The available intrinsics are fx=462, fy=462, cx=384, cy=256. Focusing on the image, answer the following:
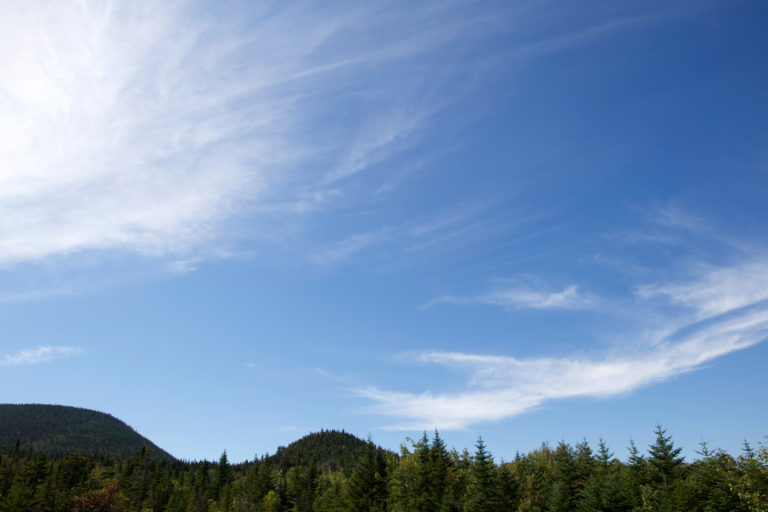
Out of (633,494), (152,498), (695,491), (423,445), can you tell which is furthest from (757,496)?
(152,498)

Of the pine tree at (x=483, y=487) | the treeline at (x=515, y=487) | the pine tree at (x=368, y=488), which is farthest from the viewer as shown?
the pine tree at (x=368, y=488)

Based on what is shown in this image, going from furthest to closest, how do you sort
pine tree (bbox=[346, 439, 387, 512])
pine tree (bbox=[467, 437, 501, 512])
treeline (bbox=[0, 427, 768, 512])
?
1. pine tree (bbox=[346, 439, 387, 512])
2. pine tree (bbox=[467, 437, 501, 512])
3. treeline (bbox=[0, 427, 768, 512])

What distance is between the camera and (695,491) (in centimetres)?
5234

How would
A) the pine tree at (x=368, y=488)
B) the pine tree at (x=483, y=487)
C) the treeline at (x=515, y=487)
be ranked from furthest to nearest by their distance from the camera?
the pine tree at (x=368, y=488) → the pine tree at (x=483, y=487) → the treeline at (x=515, y=487)

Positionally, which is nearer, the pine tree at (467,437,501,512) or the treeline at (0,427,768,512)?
the treeline at (0,427,768,512)

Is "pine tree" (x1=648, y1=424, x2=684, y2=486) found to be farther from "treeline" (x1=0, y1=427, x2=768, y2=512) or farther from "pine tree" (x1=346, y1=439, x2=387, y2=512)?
"pine tree" (x1=346, y1=439, x2=387, y2=512)

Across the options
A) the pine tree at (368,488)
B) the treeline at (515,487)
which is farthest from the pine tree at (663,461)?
the pine tree at (368,488)

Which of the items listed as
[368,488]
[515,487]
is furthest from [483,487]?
[368,488]

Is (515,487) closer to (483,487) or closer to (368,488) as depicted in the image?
(483,487)

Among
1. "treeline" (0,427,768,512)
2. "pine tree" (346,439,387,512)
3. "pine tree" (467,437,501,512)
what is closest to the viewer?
"treeline" (0,427,768,512)

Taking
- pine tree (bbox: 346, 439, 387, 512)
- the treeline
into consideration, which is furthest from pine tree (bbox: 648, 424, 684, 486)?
pine tree (bbox: 346, 439, 387, 512)

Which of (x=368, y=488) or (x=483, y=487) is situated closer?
(x=483, y=487)

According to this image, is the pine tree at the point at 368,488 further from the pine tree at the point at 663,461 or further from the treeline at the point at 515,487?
the pine tree at the point at 663,461

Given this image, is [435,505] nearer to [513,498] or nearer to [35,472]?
[513,498]
